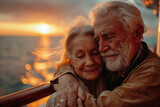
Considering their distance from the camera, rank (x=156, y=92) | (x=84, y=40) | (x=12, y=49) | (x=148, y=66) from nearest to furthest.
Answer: (x=156, y=92)
(x=148, y=66)
(x=84, y=40)
(x=12, y=49)

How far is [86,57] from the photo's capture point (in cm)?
112

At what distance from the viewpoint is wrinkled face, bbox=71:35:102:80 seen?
1.12 metres

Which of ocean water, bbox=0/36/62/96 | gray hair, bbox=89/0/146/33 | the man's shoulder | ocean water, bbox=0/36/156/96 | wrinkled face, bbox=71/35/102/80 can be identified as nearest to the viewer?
the man's shoulder

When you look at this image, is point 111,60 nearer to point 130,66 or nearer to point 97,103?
point 130,66

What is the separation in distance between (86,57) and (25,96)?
614mm

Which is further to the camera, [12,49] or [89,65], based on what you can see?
[12,49]

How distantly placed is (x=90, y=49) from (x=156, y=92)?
583mm

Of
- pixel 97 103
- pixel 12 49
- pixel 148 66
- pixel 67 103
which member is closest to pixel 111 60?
pixel 148 66

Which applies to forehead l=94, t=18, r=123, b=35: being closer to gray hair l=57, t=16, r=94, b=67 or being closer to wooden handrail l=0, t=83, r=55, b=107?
gray hair l=57, t=16, r=94, b=67

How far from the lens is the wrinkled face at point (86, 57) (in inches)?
44.0

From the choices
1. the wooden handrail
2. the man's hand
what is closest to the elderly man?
the man's hand

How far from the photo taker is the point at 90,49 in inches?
44.2

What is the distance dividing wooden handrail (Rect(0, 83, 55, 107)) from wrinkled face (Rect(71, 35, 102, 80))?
15.5 inches

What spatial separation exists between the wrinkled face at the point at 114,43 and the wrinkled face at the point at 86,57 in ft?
0.34
